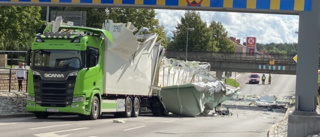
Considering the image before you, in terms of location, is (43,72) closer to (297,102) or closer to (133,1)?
(133,1)

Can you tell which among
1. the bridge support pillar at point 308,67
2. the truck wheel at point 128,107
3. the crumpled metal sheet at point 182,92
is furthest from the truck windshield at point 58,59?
the bridge support pillar at point 308,67

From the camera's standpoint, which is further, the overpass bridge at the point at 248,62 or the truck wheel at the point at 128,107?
the overpass bridge at the point at 248,62

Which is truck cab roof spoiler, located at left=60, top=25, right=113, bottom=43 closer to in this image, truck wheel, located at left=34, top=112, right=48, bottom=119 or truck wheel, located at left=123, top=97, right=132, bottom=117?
truck wheel, located at left=123, top=97, right=132, bottom=117

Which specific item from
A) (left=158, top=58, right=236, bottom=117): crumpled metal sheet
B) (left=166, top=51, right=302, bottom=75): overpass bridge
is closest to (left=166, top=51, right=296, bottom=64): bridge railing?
(left=166, top=51, right=302, bottom=75): overpass bridge

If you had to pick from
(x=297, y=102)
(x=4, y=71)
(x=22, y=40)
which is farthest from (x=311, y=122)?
(x=22, y=40)

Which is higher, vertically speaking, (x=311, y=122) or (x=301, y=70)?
(x=301, y=70)

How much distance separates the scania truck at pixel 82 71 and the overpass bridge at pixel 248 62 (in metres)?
48.5

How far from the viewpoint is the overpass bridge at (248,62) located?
6944cm

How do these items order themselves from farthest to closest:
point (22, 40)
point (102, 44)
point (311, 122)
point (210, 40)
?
point (210, 40)
point (22, 40)
point (102, 44)
point (311, 122)

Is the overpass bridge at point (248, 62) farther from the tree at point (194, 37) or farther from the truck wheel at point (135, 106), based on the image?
the truck wheel at point (135, 106)

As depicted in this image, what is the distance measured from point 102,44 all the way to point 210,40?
76432 mm

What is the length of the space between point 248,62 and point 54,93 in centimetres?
5441

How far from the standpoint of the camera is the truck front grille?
63.8ft

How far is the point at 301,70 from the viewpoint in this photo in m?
14.2
